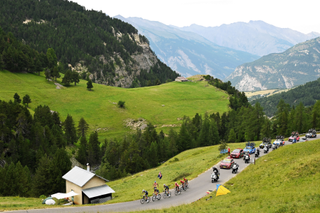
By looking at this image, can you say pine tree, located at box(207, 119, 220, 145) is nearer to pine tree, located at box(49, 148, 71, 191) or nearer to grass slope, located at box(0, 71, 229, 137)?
grass slope, located at box(0, 71, 229, 137)

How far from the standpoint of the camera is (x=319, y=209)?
1761 centimetres

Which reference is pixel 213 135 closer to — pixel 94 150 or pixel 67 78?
pixel 94 150

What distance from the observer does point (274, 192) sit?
25.2m

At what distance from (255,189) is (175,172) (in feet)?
91.4

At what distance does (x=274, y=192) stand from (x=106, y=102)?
129 meters

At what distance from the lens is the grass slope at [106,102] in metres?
125

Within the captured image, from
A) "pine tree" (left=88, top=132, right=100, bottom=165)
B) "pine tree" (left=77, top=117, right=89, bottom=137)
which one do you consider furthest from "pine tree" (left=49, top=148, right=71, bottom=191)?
"pine tree" (left=77, top=117, right=89, bottom=137)

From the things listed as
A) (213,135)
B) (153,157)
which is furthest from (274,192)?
(213,135)

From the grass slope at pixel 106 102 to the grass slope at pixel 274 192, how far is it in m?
92.7

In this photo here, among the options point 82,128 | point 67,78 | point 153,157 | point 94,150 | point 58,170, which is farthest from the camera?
point 67,78

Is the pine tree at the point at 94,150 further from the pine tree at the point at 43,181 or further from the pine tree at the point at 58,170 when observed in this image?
the pine tree at the point at 43,181

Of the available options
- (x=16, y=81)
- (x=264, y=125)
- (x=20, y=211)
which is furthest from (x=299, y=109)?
(x=16, y=81)

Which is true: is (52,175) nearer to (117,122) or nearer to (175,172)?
(175,172)

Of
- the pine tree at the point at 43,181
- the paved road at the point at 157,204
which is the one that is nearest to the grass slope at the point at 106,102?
the pine tree at the point at 43,181
